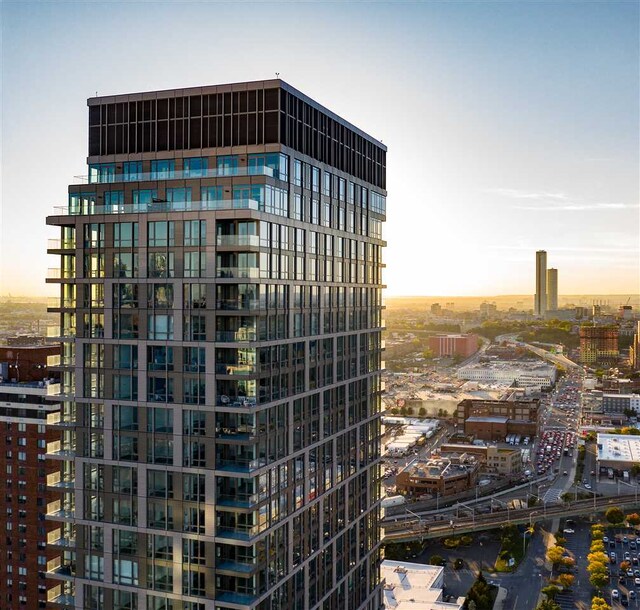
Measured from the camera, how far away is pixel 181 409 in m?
26.4

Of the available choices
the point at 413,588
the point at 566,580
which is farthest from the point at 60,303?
the point at 566,580

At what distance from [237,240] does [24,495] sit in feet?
104

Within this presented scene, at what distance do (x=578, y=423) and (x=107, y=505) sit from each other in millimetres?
147188

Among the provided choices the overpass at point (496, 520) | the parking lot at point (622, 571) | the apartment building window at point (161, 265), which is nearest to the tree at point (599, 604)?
the parking lot at point (622, 571)

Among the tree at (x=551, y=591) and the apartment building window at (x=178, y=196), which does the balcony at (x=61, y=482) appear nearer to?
the apartment building window at (x=178, y=196)

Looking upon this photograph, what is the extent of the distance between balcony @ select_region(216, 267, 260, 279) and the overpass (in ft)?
202

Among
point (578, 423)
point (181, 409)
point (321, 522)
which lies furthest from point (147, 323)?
point (578, 423)

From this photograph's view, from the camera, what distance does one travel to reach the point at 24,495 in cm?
4822

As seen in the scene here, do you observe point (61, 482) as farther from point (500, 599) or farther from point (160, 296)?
point (500, 599)

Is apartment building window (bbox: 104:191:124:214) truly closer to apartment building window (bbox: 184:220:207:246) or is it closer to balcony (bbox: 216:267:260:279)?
apartment building window (bbox: 184:220:207:246)

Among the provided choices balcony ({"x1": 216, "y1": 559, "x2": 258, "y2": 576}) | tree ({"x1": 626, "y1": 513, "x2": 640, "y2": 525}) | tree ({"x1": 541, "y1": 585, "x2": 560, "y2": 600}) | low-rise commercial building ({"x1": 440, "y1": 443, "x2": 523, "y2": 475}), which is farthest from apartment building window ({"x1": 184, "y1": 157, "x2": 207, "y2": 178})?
low-rise commercial building ({"x1": 440, "y1": 443, "x2": 523, "y2": 475})

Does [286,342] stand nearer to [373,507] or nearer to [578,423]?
[373,507]

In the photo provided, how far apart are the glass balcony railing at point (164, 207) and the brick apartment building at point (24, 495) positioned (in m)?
23.0

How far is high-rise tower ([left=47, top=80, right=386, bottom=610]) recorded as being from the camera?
86.1ft
